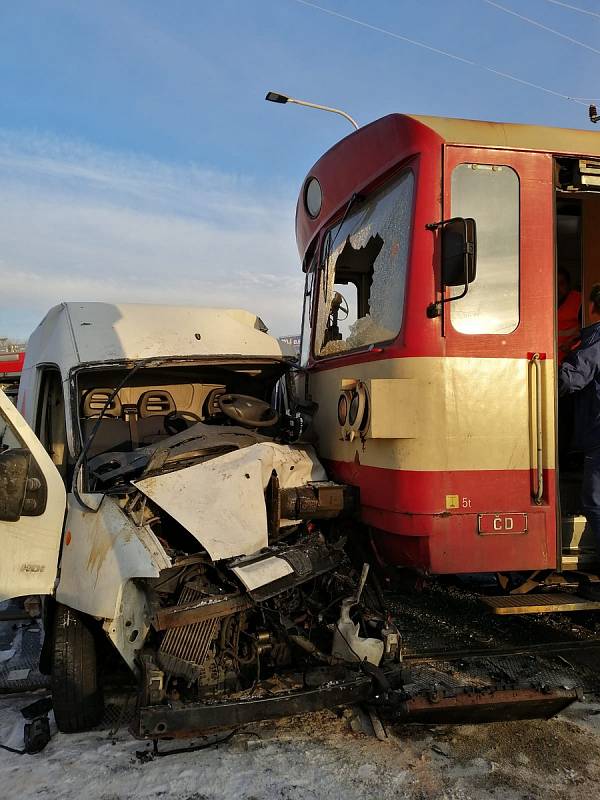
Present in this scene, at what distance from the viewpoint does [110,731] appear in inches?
130

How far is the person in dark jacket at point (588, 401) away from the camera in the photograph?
3.63 metres

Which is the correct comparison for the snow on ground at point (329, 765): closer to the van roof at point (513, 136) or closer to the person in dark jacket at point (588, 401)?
the person in dark jacket at point (588, 401)

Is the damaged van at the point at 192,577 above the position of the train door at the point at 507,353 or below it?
below

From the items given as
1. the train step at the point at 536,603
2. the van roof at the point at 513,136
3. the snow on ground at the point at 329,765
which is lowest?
the snow on ground at the point at 329,765

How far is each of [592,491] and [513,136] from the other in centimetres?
218

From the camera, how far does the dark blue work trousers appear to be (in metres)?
3.58

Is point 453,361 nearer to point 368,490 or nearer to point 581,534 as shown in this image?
point 368,490

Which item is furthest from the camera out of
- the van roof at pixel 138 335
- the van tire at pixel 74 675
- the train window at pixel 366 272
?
the van roof at pixel 138 335

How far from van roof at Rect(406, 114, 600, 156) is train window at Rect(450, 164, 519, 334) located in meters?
0.15

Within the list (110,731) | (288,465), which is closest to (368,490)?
(288,465)

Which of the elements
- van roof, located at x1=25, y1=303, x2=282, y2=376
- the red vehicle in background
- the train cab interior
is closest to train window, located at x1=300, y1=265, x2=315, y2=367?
van roof, located at x1=25, y1=303, x2=282, y2=376

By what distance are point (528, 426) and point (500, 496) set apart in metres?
0.44

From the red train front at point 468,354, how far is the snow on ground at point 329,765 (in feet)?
2.97

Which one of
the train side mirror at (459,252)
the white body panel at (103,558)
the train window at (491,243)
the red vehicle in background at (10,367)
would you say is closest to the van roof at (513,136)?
the train window at (491,243)
